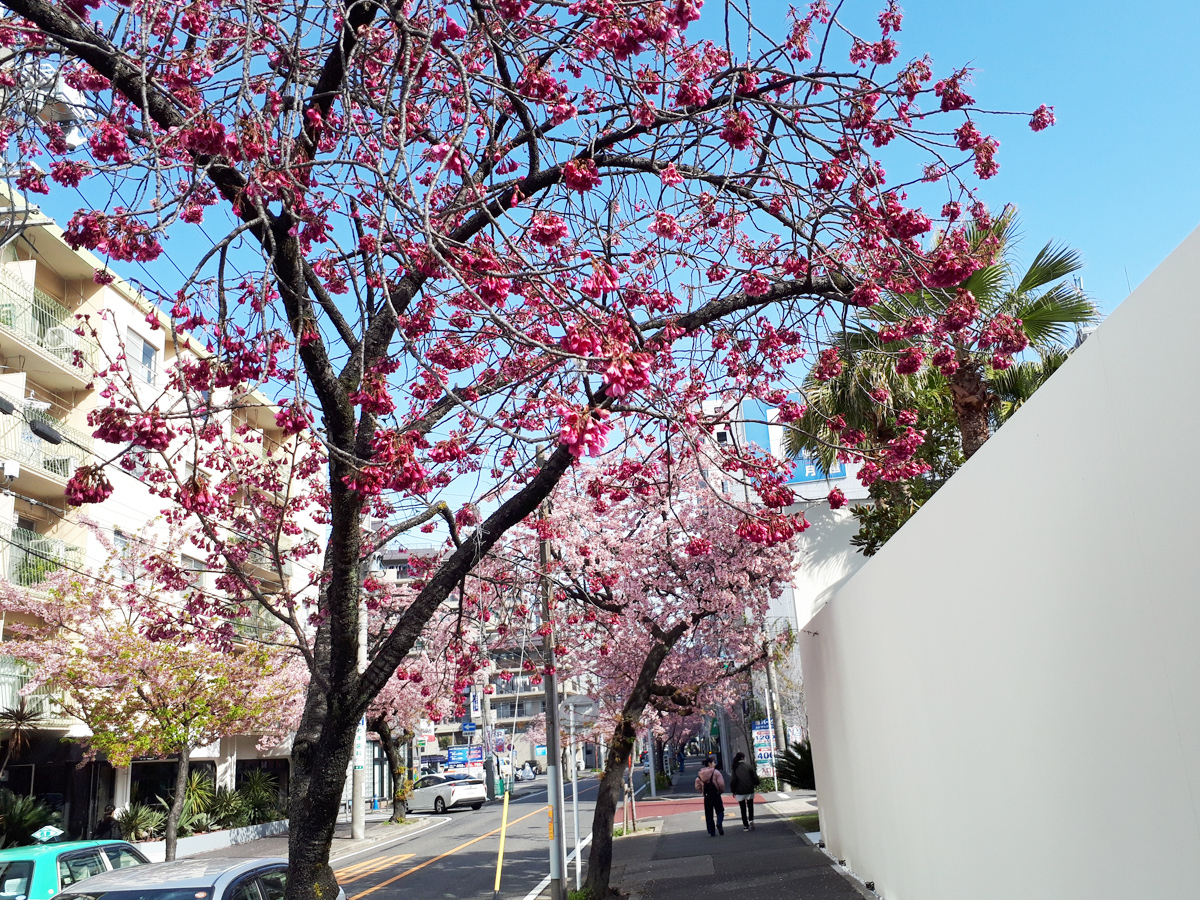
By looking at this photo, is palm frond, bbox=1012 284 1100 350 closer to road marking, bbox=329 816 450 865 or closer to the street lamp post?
the street lamp post

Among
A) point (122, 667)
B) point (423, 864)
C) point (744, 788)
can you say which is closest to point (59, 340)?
point (122, 667)

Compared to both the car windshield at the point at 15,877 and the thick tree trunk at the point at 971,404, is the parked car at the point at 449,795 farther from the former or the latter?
the thick tree trunk at the point at 971,404

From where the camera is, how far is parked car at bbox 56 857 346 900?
6406 mm

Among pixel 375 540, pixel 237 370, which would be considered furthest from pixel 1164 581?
pixel 375 540

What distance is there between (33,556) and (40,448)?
9.10 feet

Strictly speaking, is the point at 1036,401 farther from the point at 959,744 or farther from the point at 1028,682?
the point at 959,744

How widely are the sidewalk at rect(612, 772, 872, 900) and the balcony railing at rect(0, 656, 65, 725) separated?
13143 millimetres

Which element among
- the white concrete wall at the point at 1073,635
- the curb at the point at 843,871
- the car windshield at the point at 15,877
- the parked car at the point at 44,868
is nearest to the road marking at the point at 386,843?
the curb at the point at 843,871

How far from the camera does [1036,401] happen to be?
4.52 m

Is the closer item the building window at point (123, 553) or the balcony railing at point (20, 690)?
the balcony railing at point (20, 690)

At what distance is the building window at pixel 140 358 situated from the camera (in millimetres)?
27000

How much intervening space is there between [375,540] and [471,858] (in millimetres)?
14476

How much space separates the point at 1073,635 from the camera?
4.20 metres

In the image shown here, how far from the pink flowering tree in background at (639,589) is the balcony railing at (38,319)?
1202cm
